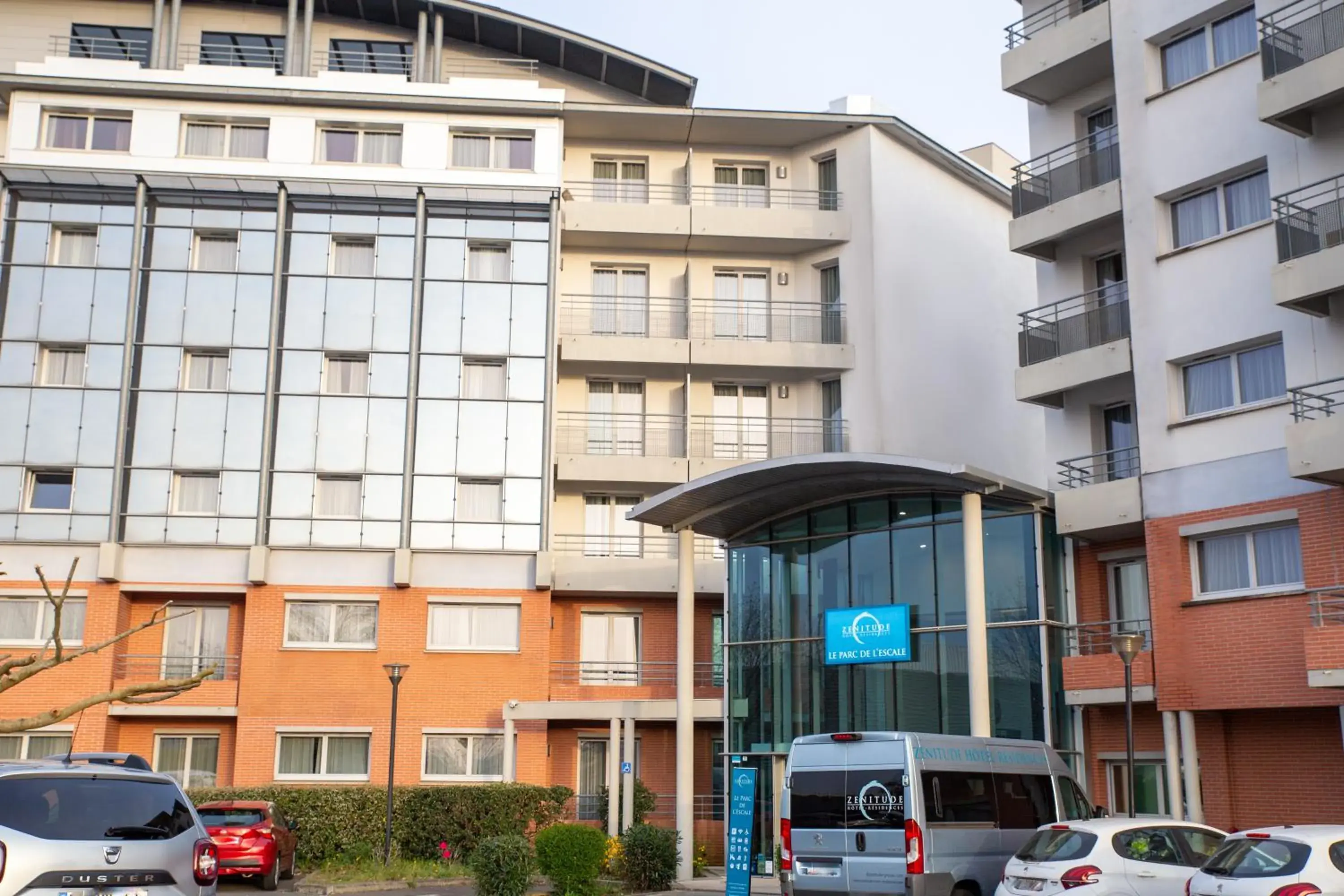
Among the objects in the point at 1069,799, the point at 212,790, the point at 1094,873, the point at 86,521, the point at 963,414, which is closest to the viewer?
the point at 1094,873

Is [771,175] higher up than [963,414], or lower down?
higher up

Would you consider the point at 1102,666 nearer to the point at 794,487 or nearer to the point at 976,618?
the point at 976,618

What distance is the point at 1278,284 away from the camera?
2119 centimetres

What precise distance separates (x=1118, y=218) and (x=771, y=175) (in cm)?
1408

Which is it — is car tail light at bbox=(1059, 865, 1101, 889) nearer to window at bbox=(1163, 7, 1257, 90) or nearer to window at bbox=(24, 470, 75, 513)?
window at bbox=(1163, 7, 1257, 90)

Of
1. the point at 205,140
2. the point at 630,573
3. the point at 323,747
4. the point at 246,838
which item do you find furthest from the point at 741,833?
the point at 205,140

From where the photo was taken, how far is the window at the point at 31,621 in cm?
3250

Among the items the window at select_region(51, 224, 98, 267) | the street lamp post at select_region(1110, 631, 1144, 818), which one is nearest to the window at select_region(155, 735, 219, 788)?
the window at select_region(51, 224, 98, 267)

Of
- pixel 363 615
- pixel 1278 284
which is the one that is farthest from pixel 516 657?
pixel 1278 284

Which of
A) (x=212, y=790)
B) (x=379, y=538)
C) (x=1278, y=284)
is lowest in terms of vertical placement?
(x=212, y=790)

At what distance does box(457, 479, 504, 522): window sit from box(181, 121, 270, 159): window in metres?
9.99

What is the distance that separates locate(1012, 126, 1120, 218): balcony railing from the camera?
26516 mm

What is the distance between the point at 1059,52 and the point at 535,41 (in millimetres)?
17501

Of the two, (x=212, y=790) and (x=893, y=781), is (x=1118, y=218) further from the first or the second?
(x=212, y=790)
